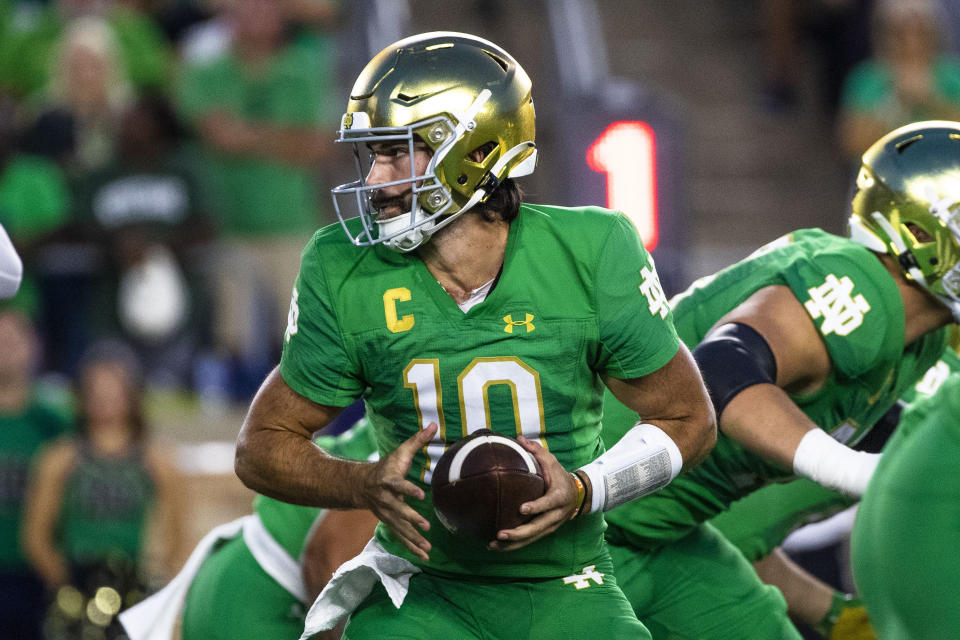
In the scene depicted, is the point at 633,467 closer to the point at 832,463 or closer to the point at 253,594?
the point at 832,463

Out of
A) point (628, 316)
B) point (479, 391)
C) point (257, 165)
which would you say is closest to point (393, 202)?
point (479, 391)

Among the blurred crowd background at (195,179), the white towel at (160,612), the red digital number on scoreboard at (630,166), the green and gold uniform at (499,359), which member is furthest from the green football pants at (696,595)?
the red digital number on scoreboard at (630,166)

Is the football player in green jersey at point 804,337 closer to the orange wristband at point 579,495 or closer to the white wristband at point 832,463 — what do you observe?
the white wristband at point 832,463

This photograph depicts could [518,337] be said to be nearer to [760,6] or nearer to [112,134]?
[112,134]

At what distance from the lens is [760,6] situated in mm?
10906

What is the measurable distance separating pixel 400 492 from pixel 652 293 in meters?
0.76

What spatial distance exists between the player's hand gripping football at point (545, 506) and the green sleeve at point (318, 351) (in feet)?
1.53

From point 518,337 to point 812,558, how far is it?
116 inches

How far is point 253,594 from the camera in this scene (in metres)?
4.44

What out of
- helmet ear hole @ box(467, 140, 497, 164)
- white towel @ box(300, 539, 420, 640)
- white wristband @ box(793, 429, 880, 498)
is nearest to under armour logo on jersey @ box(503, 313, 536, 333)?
helmet ear hole @ box(467, 140, 497, 164)

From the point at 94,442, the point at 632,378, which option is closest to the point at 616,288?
the point at 632,378

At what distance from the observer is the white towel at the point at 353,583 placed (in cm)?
334

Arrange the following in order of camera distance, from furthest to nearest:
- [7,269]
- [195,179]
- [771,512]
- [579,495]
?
[195,179] < [771,512] < [7,269] < [579,495]

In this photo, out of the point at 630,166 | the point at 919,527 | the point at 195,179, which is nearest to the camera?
the point at 919,527
